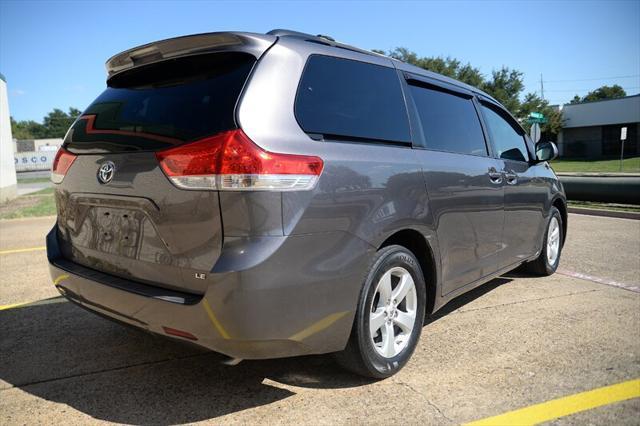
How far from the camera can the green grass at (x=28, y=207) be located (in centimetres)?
1125

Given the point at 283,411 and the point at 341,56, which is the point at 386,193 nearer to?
the point at 341,56

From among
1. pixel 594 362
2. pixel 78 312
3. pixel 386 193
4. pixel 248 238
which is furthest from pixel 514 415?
pixel 78 312

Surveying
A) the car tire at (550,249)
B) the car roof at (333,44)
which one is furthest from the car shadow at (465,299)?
the car roof at (333,44)

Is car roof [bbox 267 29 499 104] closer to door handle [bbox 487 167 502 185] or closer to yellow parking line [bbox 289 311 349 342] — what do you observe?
door handle [bbox 487 167 502 185]

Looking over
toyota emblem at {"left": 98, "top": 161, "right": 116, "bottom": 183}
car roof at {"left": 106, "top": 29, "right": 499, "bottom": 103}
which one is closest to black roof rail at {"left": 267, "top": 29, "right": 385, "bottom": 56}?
car roof at {"left": 106, "top": 29, "right": 499, "bottom": 103}

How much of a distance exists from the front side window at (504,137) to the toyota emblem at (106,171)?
3.13 m

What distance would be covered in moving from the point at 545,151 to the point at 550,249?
3.67 ft

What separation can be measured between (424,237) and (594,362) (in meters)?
1.40

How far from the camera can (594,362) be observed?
3.19 metres

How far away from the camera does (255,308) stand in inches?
85.8

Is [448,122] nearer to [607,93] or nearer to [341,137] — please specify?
[341,137]

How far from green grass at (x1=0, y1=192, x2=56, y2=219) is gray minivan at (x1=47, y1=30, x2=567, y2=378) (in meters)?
9.46

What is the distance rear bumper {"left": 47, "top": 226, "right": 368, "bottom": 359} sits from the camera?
217 centimetres

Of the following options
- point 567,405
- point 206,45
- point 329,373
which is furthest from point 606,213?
point 206,45
